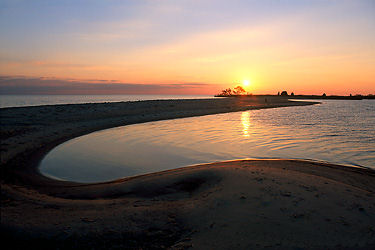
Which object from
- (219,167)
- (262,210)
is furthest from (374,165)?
(262,210)

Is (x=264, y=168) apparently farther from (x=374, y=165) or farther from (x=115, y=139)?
(x=115, y=139)

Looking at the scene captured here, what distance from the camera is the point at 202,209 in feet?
15.5

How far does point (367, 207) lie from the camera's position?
15.4 ft

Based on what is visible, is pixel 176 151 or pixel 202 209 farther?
pixel 176 151

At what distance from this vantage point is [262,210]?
459 cm

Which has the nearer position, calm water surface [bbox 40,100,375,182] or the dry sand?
the dry sand

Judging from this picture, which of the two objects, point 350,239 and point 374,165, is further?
point 374,165

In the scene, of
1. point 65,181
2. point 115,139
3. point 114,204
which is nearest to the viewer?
point 114,204

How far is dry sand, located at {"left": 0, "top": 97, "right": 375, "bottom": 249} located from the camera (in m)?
3.70

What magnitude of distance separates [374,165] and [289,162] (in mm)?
2878

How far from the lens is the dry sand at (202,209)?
12.1ft

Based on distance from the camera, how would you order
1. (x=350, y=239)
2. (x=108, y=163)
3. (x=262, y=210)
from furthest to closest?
(x=108, y=163)
(x=262, y=210)
(x=350, y=239)

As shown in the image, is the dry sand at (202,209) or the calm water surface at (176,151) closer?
the dry sand at (202,209)

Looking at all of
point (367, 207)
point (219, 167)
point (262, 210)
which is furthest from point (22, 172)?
point (367, 207)
